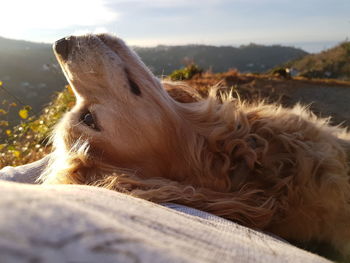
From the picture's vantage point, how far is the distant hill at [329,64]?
19391 mm

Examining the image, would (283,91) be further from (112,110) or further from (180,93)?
(112,110)

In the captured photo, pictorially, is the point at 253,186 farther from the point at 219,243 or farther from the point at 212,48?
the point at 212,48

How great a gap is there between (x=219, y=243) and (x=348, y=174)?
78.3 inches

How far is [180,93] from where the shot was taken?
329 cm

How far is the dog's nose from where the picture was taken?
2619mm

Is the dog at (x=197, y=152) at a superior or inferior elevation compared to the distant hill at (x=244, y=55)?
inferior

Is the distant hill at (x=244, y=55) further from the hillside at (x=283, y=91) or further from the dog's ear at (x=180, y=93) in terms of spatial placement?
the dog's ear at (x=180, y=93)

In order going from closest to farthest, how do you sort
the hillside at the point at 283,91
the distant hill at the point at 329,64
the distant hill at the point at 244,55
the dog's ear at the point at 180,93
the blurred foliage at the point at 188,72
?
the dog's ear at the point at 180,93 → the hillside at the point at 283,91 → the blurred foliage at the point at 188,72 → the distant hill at the point at 329,64 → the distant hill at the point at 244,55

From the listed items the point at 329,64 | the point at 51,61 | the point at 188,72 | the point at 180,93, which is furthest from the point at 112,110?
the point at 329,64

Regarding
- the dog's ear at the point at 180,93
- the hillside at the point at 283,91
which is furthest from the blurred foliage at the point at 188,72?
the dog's ear at the point at 180,93

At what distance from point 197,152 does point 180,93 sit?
2.84 ft

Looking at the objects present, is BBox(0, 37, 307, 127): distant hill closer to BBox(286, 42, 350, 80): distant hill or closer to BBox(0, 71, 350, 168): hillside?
BBox(0, 71, 350, 168): hillside

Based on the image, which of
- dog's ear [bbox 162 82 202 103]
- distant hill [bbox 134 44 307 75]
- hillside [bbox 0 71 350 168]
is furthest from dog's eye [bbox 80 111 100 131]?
distant hill [bbox 134 44 307 75]

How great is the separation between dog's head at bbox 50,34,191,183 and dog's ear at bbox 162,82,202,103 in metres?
0.53
